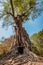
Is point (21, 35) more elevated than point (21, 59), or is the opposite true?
point (21, 35)

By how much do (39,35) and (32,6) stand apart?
3721 mm

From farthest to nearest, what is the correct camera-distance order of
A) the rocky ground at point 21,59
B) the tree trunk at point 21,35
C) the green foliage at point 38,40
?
1. the green foliage at point 38,40
2. the tree trunk at point 21,35
3. the rocky ground at point 21,59

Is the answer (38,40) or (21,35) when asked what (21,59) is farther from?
(38,40)

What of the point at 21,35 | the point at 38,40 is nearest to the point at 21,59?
the point at 21,35

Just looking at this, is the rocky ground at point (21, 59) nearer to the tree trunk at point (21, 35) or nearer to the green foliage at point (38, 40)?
the tree trunk at point (21, 35)

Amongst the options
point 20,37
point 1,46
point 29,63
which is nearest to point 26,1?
point 20,37

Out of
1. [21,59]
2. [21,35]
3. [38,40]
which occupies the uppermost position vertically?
[38,40]

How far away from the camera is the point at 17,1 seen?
14.6 metres

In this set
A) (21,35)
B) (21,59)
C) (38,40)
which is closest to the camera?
(21,59)

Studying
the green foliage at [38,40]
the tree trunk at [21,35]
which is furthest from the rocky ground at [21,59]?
the green foliage at [38,40]

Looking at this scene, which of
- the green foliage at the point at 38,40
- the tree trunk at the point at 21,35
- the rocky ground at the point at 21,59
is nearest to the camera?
the rocky ground at the point at 21,59

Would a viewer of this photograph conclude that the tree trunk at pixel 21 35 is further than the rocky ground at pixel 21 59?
Yes

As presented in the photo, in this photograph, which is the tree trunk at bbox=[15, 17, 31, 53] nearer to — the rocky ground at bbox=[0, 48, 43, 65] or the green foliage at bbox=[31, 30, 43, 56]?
the rocky ground at bbox=[0, 48, 43, 65]

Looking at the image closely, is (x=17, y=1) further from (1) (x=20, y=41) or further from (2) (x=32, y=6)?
(1) (x=20, y=41)
